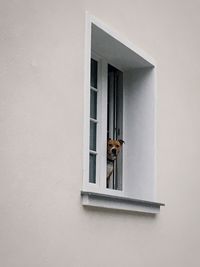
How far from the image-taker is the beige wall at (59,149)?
3258 mm

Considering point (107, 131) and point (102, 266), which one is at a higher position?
point (107, 131)

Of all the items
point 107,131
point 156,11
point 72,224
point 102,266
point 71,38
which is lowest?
point 102,266

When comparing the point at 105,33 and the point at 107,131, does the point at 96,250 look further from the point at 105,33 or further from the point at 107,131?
the point at 105,33

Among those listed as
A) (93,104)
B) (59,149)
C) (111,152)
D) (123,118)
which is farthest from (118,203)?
(123,118)

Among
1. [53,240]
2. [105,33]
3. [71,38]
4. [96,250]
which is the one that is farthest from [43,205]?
[105,33]

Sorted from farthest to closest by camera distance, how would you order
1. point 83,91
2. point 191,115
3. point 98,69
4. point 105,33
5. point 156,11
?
point 191,115 → point 156,11 → point 98,69 → point 105,33 → point 83,91

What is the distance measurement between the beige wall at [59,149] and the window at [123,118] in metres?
0.16

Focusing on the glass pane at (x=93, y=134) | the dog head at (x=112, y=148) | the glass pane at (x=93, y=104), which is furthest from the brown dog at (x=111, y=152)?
the glass pane at (x=93, y=104)

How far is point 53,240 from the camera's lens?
3.56 metres

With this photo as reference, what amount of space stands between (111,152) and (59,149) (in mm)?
1103

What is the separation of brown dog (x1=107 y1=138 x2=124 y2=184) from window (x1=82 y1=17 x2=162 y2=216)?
53 millimetres

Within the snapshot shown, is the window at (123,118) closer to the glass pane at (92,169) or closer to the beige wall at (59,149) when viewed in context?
the glass pane at (92,169)

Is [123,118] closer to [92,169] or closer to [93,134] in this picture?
[93,134]

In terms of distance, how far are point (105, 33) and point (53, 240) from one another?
1.68m
